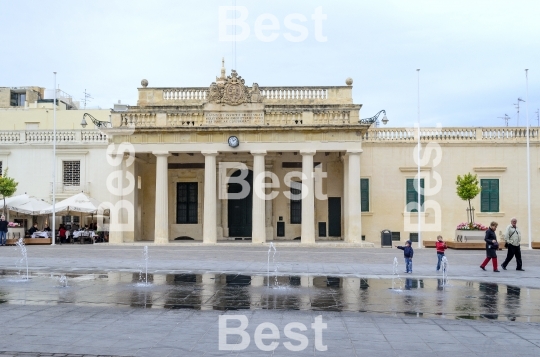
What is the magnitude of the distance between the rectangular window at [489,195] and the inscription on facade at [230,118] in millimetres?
14207

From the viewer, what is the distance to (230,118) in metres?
33.2

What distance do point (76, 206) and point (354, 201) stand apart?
51.6 ft

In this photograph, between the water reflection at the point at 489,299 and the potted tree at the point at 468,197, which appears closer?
the water reflection at the point at 489,299

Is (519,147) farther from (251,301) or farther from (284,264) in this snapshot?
(251,301)

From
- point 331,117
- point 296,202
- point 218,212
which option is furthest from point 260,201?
point 331,117

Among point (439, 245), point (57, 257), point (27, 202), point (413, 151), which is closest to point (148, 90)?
point (27, 202)

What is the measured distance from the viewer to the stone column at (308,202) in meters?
32.8

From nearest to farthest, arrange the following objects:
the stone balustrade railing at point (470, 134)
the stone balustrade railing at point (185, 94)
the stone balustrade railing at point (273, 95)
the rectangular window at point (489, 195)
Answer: the stone balustrade railing at point (273, 95)
the stone balustrade railing at point (185, 94)
the rectangular window at point (489, 195)
the stone balustrade railing at point (470, 134)

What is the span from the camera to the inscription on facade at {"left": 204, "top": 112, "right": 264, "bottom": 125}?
3309 centimetres

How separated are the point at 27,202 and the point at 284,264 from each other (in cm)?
2042

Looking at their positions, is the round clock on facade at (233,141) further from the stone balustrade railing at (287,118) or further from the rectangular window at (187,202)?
the rectangular window at (187,202)

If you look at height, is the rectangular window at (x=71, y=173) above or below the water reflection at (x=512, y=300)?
above

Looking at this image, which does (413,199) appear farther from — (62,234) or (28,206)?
(28,206)

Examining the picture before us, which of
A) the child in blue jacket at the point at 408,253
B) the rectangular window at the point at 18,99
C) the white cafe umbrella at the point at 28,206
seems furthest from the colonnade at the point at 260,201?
the rectangular window at the point at 18,99
